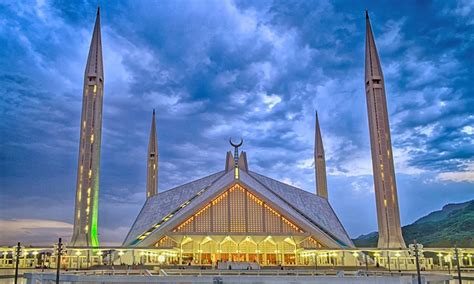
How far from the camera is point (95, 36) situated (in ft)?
153

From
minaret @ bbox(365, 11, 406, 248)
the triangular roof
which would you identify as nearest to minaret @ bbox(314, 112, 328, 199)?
the triangular roof

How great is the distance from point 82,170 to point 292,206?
21.3 m

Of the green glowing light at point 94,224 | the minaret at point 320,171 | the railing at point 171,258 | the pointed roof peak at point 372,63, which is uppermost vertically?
the pointed roof peak at point 372,63

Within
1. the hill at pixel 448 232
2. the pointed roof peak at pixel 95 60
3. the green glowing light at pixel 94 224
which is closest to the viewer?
the green glowing light at pixel 94 224

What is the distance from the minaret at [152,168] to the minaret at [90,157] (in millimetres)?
21291

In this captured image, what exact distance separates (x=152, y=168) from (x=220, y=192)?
25967 mm

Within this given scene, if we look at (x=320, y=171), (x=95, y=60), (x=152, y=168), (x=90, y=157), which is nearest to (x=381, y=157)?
(x=320, y=171)

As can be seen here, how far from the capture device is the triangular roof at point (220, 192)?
41.8m

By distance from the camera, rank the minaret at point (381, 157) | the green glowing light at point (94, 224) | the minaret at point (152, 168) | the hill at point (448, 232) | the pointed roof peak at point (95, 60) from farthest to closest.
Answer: the hill at point (448, 232), the minaret at point (152, 168), the pointed roof peak at point (95, 60), the green glowing light at point (94, 224), the minaret at point (381, 157)

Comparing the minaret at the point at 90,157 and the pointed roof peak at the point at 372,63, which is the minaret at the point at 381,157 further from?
the minaret at the point at 90,157

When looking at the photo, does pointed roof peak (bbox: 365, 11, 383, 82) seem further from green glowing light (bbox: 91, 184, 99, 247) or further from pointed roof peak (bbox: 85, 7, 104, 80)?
green glowing light (bbox: 91, 184, 99, 247)

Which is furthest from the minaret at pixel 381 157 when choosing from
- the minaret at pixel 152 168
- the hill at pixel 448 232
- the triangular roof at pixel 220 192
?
the hill at pixel 448 232

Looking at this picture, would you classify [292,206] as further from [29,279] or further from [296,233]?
[29,279]

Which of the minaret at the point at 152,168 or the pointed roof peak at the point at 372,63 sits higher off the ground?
the pointed roof peak at the point at 372,63
